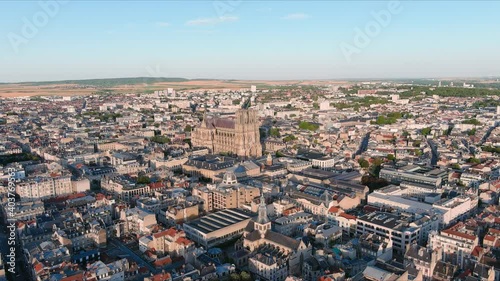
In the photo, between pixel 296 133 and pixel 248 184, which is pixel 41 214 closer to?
pixel 248 184

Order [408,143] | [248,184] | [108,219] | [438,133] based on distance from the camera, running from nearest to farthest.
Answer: [108,219], [248,184], [408,143], [438,133]

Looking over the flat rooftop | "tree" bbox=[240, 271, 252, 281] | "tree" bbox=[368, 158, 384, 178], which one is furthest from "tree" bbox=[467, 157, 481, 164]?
"tree" bbox=[240, 271, 252, 281]

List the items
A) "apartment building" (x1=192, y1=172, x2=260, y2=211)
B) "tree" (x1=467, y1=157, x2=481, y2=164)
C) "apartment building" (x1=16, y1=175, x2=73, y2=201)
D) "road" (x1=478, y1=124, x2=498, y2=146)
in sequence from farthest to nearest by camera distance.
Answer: "road" (x1=478, y1=124, x2=498, y2=146) < "tree" (x1=467, y1=157, x2=481, y2=164) < "apartment building" (x1=16, y1=175, x2=73, y2=201) < "apartment building" (x1=192, y1=172, x2=260, y2=211)

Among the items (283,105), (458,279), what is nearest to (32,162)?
(458,279)

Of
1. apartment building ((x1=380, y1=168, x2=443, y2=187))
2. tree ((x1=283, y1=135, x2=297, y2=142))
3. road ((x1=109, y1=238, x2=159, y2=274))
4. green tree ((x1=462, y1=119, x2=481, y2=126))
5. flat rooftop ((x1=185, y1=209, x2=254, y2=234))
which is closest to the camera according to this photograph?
road ((x1=109, y1=238, x2=159, y2=274))

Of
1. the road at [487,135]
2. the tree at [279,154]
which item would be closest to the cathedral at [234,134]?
the tree at [279,154]

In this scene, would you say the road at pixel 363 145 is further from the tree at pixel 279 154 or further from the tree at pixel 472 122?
the tree at pixel 472 122

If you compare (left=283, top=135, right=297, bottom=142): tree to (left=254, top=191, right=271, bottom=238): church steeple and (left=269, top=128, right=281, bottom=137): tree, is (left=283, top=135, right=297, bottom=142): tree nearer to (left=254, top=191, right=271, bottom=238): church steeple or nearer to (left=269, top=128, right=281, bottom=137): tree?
(left=269, top=128, right=281, bottom=137): tree
